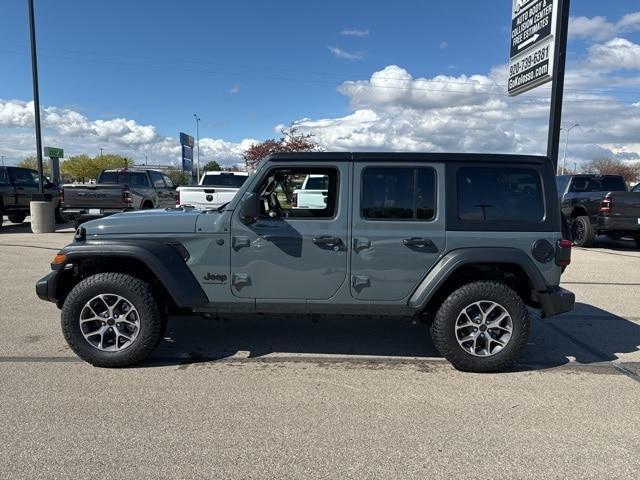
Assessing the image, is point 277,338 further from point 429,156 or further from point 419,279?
point 429,156

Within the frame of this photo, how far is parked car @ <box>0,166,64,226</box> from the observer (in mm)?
14781

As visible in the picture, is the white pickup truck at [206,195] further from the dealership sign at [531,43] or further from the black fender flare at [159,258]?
the dealership sign at [531,43]

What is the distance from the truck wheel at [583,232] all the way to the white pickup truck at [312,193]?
9576 mm

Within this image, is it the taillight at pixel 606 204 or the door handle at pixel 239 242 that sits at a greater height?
the taillight at pixel 606 204

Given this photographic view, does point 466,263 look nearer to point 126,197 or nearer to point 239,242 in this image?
point 239,242

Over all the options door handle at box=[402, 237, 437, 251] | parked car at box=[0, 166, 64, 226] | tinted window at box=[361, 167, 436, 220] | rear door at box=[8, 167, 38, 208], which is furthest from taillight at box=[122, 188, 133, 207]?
door handle at box=[402, 237, 437, 251]

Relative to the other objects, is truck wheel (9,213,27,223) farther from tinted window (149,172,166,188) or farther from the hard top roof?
the hard top roof

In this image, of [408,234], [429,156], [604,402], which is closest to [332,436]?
[408,234]

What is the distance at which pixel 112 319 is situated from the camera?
4.14 meters

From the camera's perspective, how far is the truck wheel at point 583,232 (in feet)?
39.3

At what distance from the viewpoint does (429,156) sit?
13.6ft

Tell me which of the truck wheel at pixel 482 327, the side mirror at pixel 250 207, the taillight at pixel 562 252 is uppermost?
the side mirror at pixel 250 207

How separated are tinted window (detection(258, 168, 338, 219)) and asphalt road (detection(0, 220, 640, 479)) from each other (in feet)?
4.32

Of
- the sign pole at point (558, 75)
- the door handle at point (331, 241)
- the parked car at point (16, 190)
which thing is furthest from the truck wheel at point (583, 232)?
the parked car at point (16, 190)
